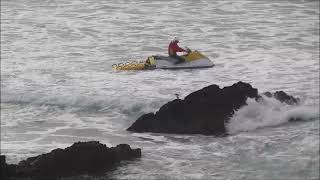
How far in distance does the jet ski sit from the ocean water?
0.29m

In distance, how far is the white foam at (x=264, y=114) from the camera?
12.7 meters

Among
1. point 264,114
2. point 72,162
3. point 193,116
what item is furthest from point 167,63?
point 72,162

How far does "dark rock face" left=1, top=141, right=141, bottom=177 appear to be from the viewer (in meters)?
9.47

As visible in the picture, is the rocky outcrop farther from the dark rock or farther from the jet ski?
the jet ski

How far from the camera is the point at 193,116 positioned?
1240cm

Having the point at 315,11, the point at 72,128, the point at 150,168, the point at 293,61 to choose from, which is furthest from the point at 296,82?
the point at 315,11

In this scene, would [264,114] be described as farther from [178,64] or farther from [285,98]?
[178,64]

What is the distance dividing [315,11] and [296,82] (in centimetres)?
1603

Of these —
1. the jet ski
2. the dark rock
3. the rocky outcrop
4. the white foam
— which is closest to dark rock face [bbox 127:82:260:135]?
the rocky outcrop

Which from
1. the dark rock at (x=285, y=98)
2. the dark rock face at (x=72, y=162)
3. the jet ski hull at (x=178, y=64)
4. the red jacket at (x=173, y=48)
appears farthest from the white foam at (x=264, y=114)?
the jet ski hull at (x=178, y=64)

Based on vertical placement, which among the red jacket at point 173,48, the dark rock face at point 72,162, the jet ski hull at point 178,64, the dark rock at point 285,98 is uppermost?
the red jacket at point 173,48

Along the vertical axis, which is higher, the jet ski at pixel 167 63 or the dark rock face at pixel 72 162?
the jet ski at pixel 167 63

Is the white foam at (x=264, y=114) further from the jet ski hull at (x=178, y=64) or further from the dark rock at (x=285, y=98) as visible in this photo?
the jet ski hull at (x=178, y=64)

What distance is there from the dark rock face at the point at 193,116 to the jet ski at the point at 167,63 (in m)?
6.59
